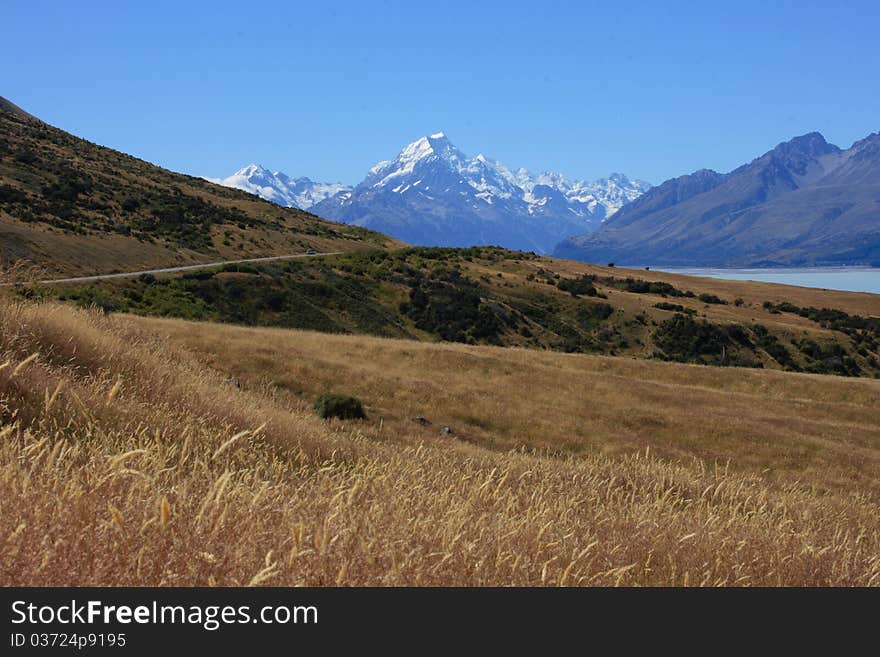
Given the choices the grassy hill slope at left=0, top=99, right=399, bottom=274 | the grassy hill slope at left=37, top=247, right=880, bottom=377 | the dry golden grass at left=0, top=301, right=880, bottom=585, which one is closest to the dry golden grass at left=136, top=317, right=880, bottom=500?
the dry golden grass at left=0, top=301, right=880, bottom=585

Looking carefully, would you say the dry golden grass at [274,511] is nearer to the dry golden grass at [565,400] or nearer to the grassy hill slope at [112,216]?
the dry golden grass at [565,400]

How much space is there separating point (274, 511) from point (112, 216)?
92.6 meters

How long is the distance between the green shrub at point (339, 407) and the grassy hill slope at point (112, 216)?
115 ft

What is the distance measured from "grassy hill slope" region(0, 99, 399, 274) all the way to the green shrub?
35033 millimetres

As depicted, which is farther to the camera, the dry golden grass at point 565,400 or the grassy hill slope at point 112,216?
the grassy hill slope at point 112,216

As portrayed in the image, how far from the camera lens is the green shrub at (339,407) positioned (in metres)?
Answer: 22.2

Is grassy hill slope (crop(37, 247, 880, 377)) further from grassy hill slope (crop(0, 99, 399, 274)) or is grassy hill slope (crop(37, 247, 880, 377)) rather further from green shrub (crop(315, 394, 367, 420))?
green shrub (crop(315, 394, 367, 420))

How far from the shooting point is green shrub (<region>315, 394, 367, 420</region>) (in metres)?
22.2

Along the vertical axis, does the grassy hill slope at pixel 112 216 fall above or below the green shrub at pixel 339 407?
above

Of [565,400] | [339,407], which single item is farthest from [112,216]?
[339,407]

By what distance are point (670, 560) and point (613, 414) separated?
74.2 ft

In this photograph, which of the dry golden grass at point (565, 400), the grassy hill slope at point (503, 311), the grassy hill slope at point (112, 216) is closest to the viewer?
the dry golden grass at point (565, 400)

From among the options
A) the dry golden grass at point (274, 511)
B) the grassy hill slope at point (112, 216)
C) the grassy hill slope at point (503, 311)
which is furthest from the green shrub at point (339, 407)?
the grassy hill slope at point (112, 216)
